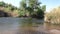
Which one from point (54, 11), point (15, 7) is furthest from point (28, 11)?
point (54, 11)

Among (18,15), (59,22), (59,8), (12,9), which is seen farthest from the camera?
(12,9)

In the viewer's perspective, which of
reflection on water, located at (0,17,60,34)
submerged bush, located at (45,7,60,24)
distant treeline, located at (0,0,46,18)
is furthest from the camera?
distant treeline, located at (0,0,46,18)

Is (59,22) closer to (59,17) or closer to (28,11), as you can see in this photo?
(59,17)

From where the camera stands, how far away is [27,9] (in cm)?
5994

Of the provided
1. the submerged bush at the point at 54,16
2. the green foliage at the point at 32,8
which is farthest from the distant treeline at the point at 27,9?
the submerged bush at the point at 54,16

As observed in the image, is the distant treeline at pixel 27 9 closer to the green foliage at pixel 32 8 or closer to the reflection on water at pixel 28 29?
the green foliage at pixel 32 8

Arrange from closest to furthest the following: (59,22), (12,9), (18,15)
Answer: (59,22)
(18,15)
(12,9)

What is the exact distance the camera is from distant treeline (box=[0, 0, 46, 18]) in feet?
193

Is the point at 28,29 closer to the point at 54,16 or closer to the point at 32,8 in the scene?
the point at 54,16

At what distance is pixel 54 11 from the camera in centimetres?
2528

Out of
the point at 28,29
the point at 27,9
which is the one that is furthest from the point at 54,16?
the point at 27,9

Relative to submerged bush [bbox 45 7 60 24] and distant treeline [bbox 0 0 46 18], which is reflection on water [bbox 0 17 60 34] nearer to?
submerged bush [bbox 45 7 60 24]

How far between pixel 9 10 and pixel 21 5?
470cm

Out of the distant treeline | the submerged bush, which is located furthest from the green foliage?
the submerged bush
